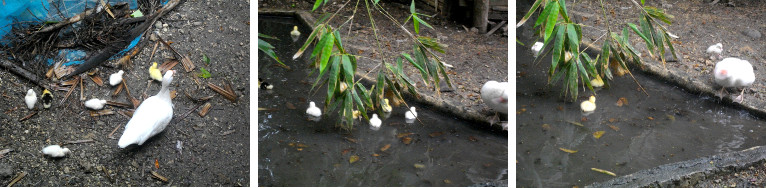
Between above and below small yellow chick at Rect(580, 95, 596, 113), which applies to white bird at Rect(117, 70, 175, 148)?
above

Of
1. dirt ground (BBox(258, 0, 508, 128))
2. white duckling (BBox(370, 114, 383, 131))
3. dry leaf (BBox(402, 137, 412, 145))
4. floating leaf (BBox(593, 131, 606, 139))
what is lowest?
floating leaf (BBox(593, 131, 606, 139))

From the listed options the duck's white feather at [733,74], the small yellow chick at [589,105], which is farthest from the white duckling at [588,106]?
the duck's white feather at [733,74]

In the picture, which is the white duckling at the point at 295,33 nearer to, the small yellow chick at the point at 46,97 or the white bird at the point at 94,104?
the white bird at the point at 94,104

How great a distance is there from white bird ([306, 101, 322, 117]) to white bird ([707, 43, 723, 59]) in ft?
5.41

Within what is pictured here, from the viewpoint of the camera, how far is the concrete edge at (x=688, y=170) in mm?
2029

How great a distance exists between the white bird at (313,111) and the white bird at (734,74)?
146 cm

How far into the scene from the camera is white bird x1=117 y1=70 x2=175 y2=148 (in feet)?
7.09

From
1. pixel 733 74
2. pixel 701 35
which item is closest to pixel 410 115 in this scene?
pixel 733 74

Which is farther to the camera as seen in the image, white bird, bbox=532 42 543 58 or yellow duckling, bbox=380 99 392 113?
yellow duckling, bbox=380 99 392 113

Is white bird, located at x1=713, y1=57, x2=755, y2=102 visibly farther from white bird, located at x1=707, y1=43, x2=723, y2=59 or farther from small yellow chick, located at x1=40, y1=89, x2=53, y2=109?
small yellow chick, located at x1=40, y1=89, x2=53, y2=109

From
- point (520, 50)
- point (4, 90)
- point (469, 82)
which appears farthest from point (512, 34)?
point (4, 90)

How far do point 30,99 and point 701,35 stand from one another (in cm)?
263

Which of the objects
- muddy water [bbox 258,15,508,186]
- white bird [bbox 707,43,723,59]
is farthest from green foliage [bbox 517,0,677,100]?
white bird [bbox 707,43,723,59]

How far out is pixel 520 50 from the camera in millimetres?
1961
